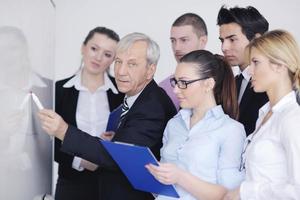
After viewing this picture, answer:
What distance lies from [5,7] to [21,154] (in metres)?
0.49

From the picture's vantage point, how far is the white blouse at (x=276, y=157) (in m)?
1.25

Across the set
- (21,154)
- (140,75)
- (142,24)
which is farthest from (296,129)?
(142,24)

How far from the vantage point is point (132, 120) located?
1.64m

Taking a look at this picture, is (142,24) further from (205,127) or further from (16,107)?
(16,107)

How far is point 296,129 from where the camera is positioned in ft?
4.09

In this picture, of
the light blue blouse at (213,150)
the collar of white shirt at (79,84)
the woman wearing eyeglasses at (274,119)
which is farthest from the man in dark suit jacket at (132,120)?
the collar of white shirt at (79,84)

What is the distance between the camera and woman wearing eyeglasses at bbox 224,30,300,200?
131 centimetres

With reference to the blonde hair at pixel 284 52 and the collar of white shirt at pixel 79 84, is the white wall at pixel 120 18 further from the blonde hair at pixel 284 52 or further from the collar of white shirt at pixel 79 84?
the blonde hair at pixel 284 52

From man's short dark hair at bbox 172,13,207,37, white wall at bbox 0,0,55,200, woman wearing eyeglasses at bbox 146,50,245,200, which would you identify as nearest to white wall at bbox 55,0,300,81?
man's short dark hair at bbox 172,13,207,37

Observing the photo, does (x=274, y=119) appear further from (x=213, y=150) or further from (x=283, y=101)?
(x=213, y=150)

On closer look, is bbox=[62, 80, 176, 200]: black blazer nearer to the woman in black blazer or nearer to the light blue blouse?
the light blue blouse

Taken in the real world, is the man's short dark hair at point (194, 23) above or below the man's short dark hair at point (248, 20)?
below

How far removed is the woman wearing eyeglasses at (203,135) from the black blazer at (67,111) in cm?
74

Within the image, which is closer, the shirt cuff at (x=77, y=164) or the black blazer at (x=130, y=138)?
the black blazer at (x=130, y=138)
